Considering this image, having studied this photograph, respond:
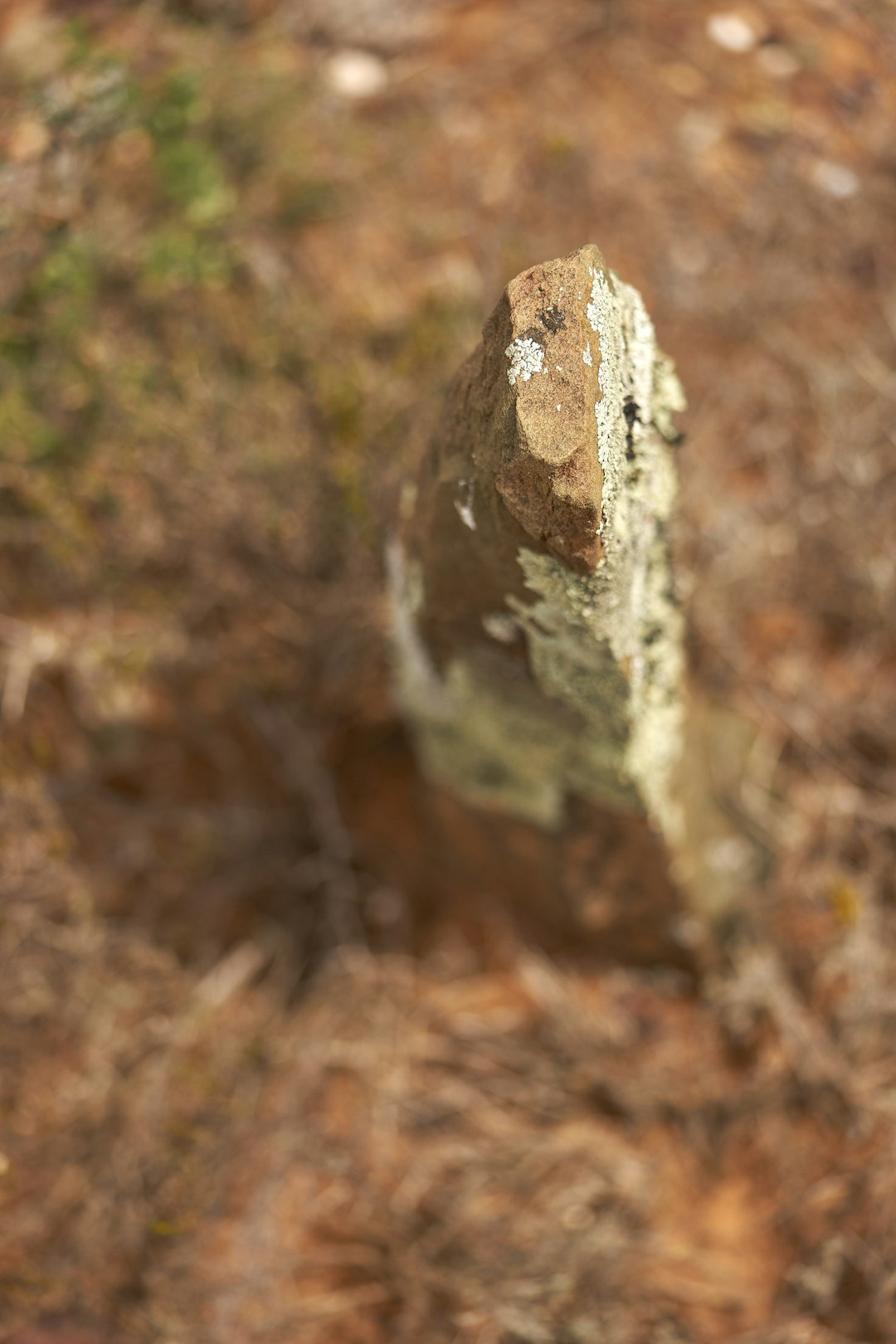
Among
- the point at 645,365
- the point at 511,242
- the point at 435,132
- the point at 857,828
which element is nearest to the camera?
the point at 645,365

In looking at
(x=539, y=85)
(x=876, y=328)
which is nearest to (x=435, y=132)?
(x=539, y=85)

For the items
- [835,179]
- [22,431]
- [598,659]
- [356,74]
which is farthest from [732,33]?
[598,659]

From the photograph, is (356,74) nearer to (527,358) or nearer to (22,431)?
(22,431)

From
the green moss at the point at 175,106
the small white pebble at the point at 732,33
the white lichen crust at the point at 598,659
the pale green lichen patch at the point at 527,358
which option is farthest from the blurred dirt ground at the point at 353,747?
the pale green lichen patch at the point at 527,358

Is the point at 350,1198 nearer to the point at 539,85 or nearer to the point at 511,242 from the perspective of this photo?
the point at 511,242

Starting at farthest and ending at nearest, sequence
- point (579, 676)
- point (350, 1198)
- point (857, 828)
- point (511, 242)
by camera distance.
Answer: point (511, 242)
point (857, 828)
point (350, 1198)
point (579, 676)

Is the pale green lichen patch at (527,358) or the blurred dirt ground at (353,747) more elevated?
the pale green lichen patch at (527,358)

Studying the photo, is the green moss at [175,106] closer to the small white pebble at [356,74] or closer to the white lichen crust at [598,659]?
the small white pebble at [356,74]
